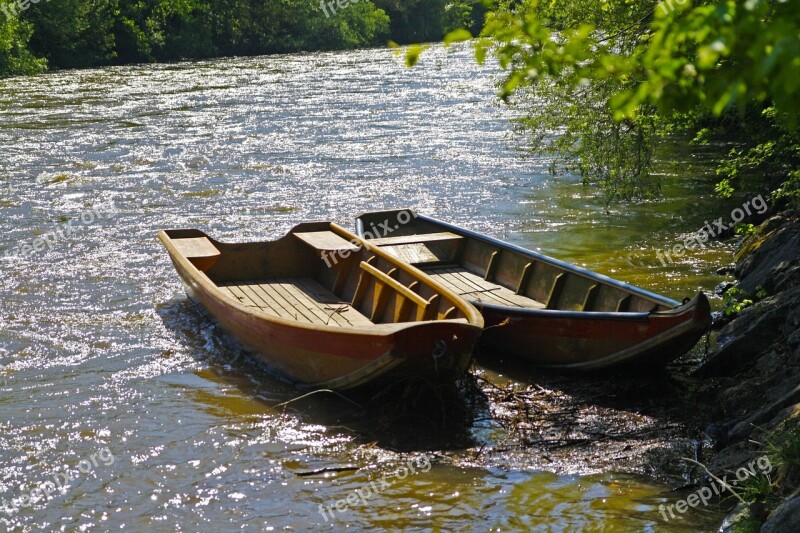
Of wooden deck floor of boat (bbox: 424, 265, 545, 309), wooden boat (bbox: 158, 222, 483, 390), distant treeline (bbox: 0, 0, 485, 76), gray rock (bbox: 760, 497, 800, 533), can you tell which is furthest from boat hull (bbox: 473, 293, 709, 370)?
distant treeline (bbox: 0, 0, 485, 76)

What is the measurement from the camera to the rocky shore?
5500 millimetres

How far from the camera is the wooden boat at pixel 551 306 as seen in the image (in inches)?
320

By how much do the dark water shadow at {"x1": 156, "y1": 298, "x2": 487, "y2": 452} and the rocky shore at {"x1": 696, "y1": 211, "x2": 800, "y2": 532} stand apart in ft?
6.53

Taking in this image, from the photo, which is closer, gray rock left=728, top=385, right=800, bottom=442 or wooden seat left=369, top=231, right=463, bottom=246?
gray rock left=728, top=385, right=800, bottom=442

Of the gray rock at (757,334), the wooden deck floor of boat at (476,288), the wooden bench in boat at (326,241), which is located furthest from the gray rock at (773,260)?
the wooden bench in boat at (326,241)

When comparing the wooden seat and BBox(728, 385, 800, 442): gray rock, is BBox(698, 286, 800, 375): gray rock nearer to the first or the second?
BBox(728, 385, 800, 442): gray rock

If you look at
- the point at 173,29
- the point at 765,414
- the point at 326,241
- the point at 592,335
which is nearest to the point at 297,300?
the point at 326,241

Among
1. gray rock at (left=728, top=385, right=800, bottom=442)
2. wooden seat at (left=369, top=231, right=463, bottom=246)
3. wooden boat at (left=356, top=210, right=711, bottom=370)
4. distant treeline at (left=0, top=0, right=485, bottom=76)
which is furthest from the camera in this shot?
distant treeline at (left=0, top=0, right=485, bottom=76)

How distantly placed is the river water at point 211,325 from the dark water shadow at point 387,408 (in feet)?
0.14

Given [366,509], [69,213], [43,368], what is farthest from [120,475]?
[69,213]

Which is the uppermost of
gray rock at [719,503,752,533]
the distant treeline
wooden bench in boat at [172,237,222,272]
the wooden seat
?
the distant treeline

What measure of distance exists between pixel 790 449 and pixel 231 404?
4.91 meters

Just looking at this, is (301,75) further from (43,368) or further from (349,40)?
(43,368)

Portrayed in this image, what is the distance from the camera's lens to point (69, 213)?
16484 millimetres
